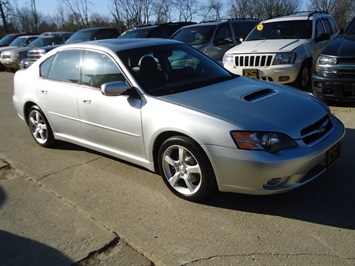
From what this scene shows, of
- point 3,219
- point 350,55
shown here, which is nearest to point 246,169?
point 3,219

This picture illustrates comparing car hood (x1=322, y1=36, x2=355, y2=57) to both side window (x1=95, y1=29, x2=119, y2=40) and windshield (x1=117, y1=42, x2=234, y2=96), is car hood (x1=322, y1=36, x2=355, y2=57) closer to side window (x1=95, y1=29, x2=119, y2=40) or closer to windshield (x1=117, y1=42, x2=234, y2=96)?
windshield (x1=117, y1=42, x2=234, y2=96)

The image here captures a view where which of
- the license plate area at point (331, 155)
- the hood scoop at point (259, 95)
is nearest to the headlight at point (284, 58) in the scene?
the hood scoop at point (259, 95)

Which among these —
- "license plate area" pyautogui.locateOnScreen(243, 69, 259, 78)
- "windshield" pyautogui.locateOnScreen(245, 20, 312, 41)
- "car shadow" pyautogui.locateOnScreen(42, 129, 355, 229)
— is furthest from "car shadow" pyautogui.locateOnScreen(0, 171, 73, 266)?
"windshield" pyautogui.locateOnScreen(245, 20, 312, 41)

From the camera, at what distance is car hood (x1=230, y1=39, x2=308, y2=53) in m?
7.32

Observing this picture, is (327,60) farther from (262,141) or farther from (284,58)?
(262,141)

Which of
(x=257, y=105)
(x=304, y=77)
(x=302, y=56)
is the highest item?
(x=257, y=105)

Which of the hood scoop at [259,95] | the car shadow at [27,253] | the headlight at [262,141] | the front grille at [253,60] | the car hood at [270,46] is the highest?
the hood scoop at [259,95]

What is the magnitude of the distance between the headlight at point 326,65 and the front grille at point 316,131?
280 cm

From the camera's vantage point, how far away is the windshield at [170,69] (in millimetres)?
3904

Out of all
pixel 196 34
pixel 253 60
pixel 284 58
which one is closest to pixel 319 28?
pixel 284 58

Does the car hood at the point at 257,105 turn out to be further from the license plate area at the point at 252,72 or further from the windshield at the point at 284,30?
the windshield at the point at 284,30

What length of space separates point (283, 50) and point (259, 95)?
3.99 meters

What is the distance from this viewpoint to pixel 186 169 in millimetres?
3457

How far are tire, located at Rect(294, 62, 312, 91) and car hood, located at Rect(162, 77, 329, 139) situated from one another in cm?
363
